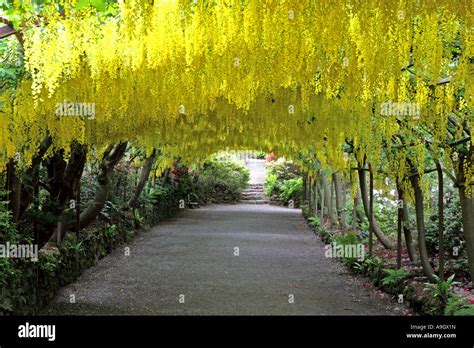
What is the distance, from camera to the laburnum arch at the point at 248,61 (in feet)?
8.22

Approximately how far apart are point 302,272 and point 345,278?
69cm

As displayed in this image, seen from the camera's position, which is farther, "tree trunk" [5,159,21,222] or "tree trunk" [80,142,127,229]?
"tree trunk" [80,142,127,229]

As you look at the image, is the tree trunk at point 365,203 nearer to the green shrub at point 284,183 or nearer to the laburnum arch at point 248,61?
the laburnum arch at point 248,61

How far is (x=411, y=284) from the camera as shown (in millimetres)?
5578

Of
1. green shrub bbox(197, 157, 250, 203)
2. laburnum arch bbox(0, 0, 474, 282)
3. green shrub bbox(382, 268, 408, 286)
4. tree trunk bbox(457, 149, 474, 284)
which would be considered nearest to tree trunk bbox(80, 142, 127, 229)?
laburnum arch bbox(0, 0, 474, 282)

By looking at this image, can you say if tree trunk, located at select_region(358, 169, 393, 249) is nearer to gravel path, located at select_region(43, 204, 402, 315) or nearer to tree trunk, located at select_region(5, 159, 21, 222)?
gravel path, located at select_region(43, 204, 402, 315)

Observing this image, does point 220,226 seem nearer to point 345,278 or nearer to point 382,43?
→ point 345,278

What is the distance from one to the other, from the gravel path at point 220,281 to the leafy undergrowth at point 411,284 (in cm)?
16

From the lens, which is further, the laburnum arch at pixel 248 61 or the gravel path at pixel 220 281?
the gravel path at pixel 220 281

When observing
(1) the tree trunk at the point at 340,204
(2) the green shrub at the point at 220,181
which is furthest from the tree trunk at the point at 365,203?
(2) the green shrub at the point at 220,181

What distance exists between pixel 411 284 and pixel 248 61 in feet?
11.5

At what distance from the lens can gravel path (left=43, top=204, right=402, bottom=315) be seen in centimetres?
562

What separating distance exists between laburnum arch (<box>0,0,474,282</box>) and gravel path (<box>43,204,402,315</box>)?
5.61 ft
